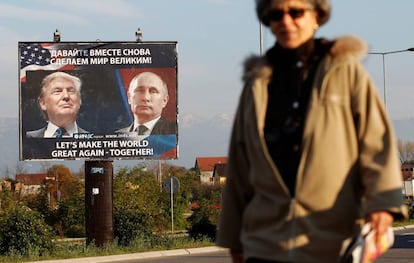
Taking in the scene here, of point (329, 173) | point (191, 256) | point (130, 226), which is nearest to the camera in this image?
point (329, 173)

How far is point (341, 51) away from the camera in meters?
3.87

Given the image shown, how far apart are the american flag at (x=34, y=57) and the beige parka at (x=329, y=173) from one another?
76.9ft

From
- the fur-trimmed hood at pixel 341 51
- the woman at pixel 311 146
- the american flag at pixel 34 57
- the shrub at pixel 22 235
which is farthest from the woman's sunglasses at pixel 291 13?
the american flag at pixel 34 57

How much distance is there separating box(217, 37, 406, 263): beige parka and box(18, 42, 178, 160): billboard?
75.9 ft

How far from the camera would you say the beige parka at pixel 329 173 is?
3664mm

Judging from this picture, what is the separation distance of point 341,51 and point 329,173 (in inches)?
21.2

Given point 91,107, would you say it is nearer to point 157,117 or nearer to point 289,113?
point 157,117

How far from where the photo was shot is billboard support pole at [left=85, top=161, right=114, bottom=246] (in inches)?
1032

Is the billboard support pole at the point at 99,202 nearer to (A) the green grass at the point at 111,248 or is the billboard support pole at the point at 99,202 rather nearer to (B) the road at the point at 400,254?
(A) the green grass at the point at 111,248

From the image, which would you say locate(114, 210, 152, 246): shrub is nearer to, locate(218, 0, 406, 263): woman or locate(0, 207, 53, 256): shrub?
locate(0, 207, 53, 256): shrub

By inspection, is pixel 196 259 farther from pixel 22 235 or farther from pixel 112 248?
pixel 22 235

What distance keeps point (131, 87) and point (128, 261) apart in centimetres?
659

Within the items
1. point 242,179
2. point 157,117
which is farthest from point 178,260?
point 242,179

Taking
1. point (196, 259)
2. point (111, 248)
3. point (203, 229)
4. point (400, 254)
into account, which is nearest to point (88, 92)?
point (111, 248)
